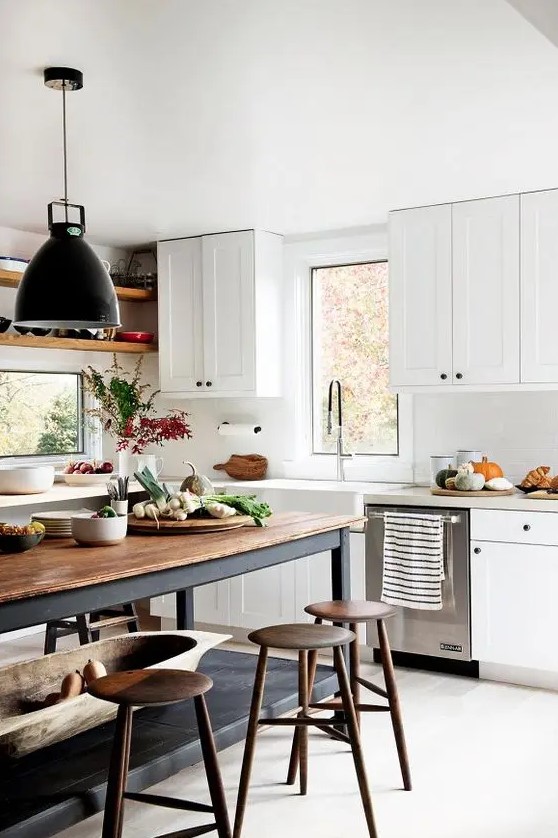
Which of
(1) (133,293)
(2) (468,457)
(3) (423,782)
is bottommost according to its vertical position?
(3) (423,782)

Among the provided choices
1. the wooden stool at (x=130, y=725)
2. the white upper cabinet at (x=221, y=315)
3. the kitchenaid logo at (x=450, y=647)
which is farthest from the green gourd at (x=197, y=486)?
the white upper cabinet at (x=221, y=315)

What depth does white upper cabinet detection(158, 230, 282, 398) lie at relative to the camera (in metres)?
6.12

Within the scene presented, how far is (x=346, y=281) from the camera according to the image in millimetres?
6273

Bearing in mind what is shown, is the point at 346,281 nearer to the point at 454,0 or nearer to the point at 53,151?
the point at 53,151

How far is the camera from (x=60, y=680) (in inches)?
137

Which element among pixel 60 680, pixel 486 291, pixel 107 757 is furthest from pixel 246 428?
pixel 107 757

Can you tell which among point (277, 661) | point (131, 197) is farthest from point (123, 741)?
point (131, 197)

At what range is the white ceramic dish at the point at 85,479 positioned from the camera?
5.89 metres

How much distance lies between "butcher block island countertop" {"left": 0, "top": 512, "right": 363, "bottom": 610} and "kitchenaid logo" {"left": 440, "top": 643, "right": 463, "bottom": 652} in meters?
1.40

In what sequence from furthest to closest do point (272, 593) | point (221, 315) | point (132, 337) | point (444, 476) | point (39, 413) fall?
point (132, 337) → point (39, 413) → point (221, 315) → point (272, 593) → point (444, 476)

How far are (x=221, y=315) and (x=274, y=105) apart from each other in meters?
2.60

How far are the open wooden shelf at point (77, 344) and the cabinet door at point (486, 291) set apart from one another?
7.40ft

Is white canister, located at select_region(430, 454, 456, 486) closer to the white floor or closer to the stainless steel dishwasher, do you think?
the stainless steel dishwasher

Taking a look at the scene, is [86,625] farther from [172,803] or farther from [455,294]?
[455,294]
